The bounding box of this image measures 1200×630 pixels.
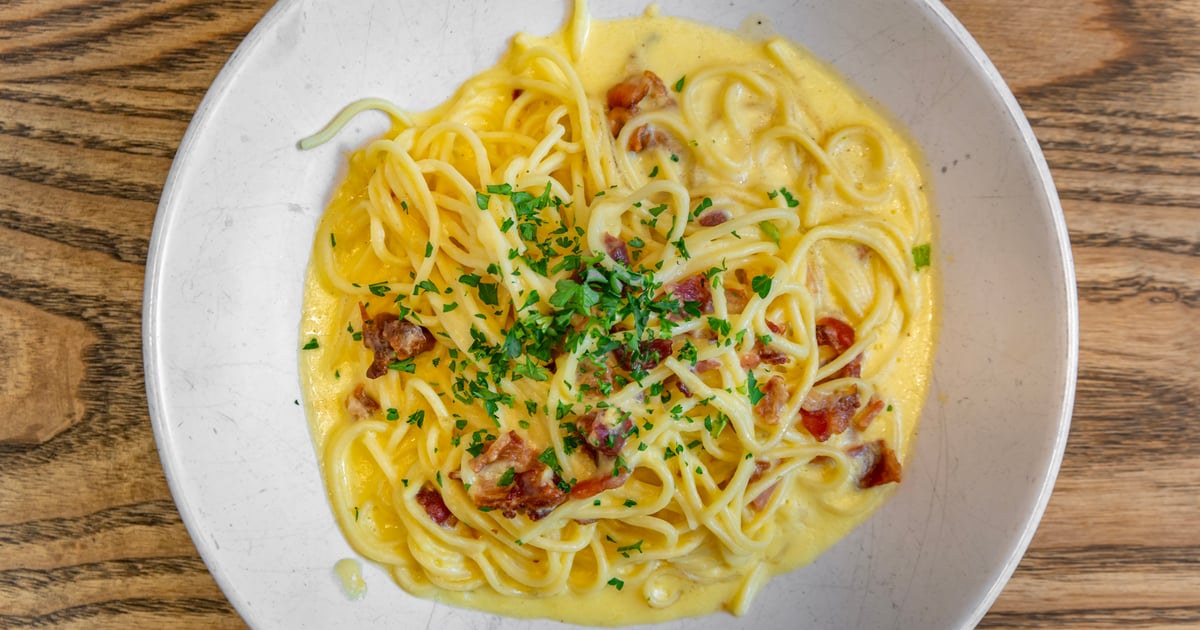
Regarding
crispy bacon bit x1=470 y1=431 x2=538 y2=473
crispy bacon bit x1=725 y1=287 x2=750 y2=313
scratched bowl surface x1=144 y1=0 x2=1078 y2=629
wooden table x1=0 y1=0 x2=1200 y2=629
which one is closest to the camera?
scratched bowl surface x1=144 y1=0 x2=1078 y2=629

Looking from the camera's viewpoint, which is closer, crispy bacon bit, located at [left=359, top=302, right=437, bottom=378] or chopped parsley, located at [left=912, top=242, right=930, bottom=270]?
crispy bacon bit, located at [left=359, top=302, right=437, bottom=378]

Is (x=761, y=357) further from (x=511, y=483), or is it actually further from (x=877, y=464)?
(x=511, y=483)

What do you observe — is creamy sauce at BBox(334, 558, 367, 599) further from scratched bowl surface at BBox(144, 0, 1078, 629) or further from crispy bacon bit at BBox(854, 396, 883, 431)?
crispy bacon bit at BBox(854, 396, 883, 431)

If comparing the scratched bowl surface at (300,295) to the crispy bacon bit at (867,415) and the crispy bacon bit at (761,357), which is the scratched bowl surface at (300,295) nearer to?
the crispy bacon bit at (867,415)

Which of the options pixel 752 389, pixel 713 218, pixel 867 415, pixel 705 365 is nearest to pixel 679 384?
pixel 705 365

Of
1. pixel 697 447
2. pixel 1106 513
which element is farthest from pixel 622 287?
pixel 1106 513

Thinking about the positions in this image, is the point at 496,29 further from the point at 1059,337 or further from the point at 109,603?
the point at 109,603

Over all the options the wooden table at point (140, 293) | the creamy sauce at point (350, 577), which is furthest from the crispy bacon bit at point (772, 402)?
the creamy sauce at point (350, 577)

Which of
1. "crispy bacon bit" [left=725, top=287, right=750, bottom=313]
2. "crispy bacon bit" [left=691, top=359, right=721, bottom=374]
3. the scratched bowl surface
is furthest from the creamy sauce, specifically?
"crispy bacon bit" [left=725, top=287, right=750, bottom=313]
